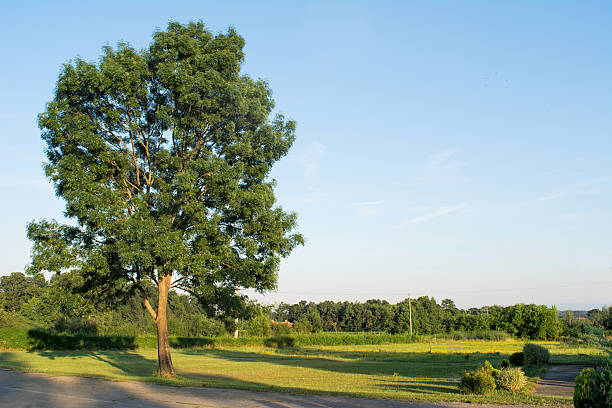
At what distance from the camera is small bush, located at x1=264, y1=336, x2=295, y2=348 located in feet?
215

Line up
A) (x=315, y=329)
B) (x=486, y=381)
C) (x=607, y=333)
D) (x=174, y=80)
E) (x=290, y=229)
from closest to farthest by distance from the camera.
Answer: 1. (x=607, y=333)
2. (x=486, y=381)
3. (x=174, y=80)
4. (x=290, y=229)
5. (x=315, y=329)

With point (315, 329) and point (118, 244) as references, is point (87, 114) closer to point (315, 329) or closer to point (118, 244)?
point (118, 244)

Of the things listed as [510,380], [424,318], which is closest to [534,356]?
[510,380]

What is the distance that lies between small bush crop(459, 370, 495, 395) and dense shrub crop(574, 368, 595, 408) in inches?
225

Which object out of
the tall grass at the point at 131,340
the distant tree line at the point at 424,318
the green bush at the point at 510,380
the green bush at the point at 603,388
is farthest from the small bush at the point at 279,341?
the green bush at the point at 603,388

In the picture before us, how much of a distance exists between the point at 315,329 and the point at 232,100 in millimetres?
84357

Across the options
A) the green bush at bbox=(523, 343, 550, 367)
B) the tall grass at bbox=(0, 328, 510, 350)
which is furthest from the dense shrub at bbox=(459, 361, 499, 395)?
the tall grass at bbox=(0, 328, 510, 350)

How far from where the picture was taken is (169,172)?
21.5 metres

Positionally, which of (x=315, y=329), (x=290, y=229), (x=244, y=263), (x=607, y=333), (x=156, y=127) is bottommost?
(x=315, y=329)

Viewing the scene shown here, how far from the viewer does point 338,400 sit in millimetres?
Answer: 13266

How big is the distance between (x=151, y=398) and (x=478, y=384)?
10.1 meters

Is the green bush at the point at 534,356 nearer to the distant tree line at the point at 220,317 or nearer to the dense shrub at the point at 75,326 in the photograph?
the distant tree line at the point at 220,317

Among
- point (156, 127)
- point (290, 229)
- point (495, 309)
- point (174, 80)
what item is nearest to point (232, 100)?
point (174, 80)

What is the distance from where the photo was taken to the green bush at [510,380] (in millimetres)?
15117
